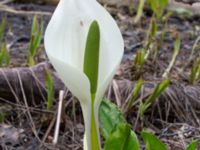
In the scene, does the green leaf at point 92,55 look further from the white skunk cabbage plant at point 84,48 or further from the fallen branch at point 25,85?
the fallen branch at point 25,85

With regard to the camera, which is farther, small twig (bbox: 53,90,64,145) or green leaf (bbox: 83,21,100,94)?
small twig (bbox: 53,90,64,145)

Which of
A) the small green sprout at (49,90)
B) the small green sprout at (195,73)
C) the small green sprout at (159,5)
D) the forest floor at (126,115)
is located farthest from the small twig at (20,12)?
the small green sprout at (49,90)

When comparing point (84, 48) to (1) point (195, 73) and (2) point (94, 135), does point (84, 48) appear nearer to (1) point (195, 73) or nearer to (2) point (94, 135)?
(2) point (94, 135)

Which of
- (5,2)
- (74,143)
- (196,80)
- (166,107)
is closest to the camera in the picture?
(74,143)

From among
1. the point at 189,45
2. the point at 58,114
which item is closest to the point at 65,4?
the point at 58,114

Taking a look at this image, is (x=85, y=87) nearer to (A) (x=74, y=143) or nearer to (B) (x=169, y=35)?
(A) (x=74, y=143)

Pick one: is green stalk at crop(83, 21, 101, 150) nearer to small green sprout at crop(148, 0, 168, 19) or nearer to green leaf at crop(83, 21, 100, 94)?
green leaf at crop(83, 21, 100, 94)

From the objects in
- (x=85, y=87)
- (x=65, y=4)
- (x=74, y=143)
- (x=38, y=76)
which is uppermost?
(x=65, y=4)

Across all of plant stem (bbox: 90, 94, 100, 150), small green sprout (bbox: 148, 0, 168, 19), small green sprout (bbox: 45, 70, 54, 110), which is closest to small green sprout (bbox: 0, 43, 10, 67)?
small green sprout (bbox: 45, 70, 54, 110)
